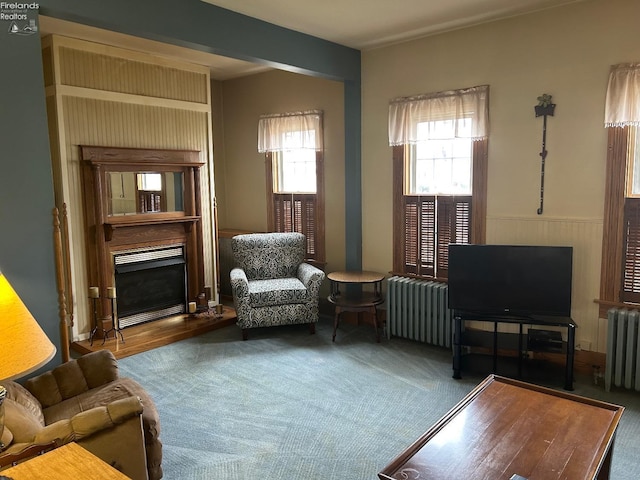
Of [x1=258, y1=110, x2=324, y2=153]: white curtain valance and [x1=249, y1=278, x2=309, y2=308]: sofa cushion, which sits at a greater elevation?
[x1=258, y1=110, x2=324, y2=153]: white curtain valance

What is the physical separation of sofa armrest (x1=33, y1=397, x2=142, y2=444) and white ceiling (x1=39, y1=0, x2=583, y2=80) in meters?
2.70

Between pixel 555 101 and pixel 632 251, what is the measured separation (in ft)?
4.07

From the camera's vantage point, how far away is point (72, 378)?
8.92 feet

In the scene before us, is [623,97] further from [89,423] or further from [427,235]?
[89,423]

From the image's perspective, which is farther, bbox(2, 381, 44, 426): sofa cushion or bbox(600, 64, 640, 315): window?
bbox(600, 64, 640, 315): window

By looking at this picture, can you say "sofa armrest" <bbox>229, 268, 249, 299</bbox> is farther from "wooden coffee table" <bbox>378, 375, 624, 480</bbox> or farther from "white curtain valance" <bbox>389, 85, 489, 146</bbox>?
"wooden coffee table" <bbox>378, 375, 624, 480</bbox>

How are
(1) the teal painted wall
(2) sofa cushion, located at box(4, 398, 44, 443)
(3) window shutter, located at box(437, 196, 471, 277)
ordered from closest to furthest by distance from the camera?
1. (2) sofa cushion, located at box(4, 398, 44, 443)
2. (1) the teal painted wall
3. (3) window shutter, located at box(437, 196, 471, 277)

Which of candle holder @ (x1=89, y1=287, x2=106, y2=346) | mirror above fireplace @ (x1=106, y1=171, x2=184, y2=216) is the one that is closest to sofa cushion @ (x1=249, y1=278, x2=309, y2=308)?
mirror above fireplace @ (x1=106, y1=171, x2=184, y2=216)

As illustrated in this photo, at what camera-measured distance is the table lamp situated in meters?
1.33

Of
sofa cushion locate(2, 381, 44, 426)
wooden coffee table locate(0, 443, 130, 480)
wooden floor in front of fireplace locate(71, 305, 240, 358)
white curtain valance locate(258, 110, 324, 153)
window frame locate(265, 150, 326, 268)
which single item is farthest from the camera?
window frame locate(265, 150, 326, 268)

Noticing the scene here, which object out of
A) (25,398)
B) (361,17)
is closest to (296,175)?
(361,17)

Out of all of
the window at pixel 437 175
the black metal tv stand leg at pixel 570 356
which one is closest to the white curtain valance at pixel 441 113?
the window at pixel 437 175

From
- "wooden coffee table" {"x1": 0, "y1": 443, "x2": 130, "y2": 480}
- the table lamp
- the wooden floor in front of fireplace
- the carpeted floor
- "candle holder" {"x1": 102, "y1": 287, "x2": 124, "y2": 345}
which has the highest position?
the table lamp

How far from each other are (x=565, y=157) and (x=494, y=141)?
1.86 ft
